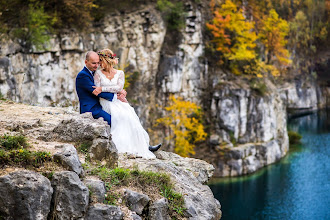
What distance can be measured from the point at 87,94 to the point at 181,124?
66.0ft

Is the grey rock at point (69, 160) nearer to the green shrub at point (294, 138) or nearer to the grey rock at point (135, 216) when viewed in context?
the grey rock at point (135, 216)

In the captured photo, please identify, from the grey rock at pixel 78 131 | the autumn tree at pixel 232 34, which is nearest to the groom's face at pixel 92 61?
the grey rock at pixel 78 131

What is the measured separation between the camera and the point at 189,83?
2753cm

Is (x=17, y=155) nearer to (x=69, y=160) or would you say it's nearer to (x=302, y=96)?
(x=69, y=160)

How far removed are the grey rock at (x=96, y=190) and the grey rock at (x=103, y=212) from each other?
0.11m

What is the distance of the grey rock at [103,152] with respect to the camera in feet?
18.8

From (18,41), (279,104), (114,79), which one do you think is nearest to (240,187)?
(279,104)

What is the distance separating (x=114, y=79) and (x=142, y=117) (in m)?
18.3

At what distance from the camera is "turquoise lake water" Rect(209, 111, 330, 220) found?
791 inches

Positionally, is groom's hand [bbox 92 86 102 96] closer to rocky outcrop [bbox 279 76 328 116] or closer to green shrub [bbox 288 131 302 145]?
green shrub [bbox 288 131 302 145]

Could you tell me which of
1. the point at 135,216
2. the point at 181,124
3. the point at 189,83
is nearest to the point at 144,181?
the point at 135,216

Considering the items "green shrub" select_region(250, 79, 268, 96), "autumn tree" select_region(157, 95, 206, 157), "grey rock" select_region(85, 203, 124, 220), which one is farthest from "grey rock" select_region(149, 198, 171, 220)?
"green shrub" select_region(250, 79, 268, 96)

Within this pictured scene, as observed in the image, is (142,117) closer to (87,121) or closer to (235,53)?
(235,53)

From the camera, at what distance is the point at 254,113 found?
92.5 feet
